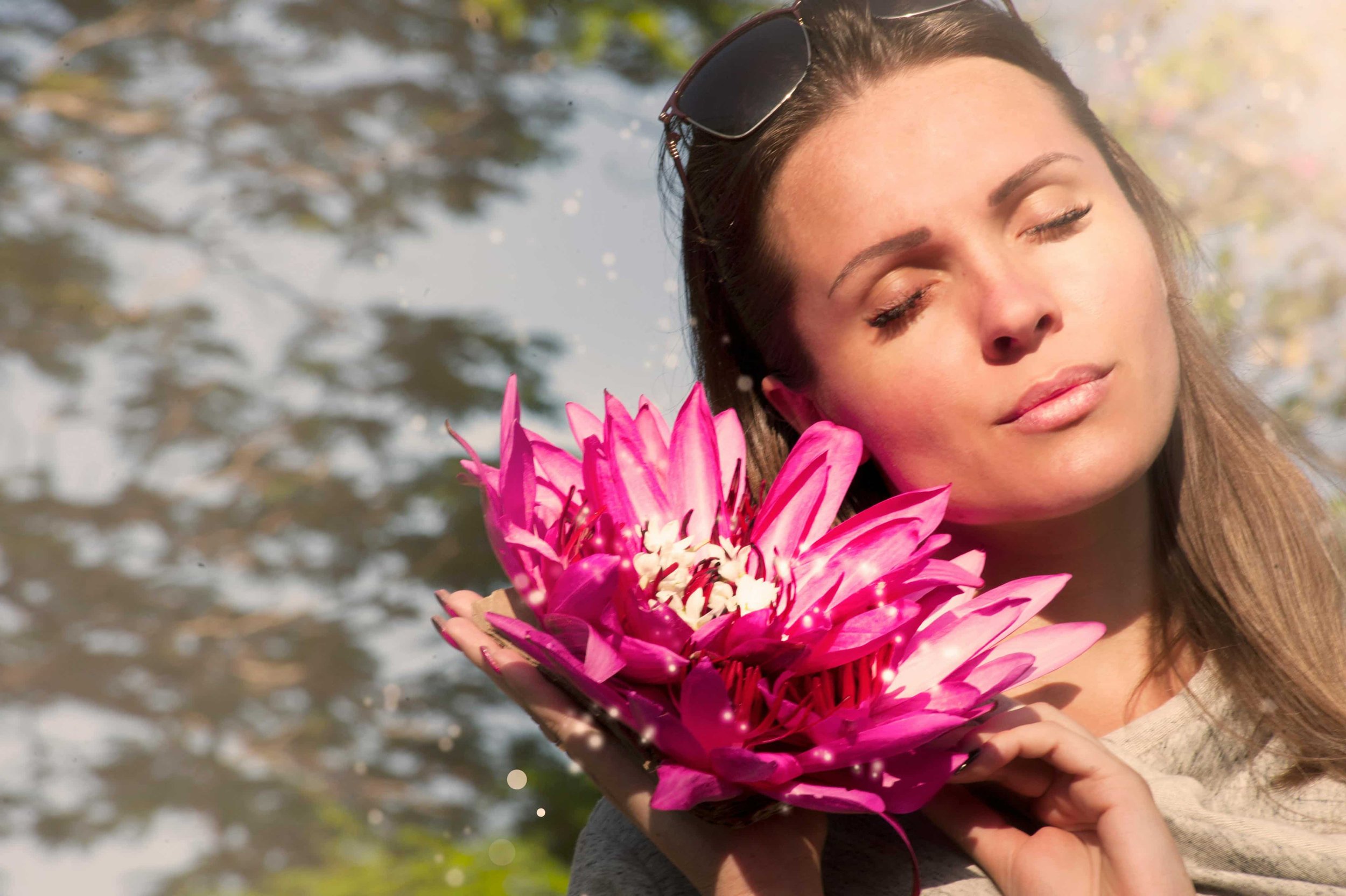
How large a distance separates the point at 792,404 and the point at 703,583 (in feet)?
1.54

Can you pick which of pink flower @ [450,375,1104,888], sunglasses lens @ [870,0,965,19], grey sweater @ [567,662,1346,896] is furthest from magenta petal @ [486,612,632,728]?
sunglasses lens @ [870,0,965,19]

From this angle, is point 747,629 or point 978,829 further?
point 978,829

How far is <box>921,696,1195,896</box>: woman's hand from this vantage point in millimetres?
759

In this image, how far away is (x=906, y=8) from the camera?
1.09m

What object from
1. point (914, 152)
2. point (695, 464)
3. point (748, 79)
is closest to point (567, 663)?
point (695, 464)

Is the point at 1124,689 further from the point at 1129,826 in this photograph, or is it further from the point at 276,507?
the point at 276,507

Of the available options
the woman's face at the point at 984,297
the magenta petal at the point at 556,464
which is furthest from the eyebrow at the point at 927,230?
the magenta petal at the point at 556,464

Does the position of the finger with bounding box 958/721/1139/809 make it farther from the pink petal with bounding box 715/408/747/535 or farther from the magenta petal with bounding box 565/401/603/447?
the magenta petal with bounding box 565/401/603/447

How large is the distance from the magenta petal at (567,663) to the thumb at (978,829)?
33 centimetres

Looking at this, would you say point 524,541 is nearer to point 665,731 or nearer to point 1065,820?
point 665,731

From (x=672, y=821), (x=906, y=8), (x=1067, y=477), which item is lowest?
(x=672, y=821)

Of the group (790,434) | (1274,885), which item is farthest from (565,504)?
(1274,885)

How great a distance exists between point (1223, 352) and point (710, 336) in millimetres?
657

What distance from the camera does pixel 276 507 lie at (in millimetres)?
3186
